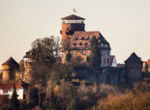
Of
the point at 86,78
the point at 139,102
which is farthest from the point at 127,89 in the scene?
the point at 139,102

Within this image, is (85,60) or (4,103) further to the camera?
(85,60)

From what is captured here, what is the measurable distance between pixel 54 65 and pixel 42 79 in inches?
91.2

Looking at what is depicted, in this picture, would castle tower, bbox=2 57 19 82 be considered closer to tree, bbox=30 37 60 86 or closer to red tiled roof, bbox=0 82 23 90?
red tiled roof, bbox=0 82 23 90

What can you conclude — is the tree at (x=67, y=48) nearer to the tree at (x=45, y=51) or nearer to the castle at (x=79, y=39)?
the castle at (x=79, y=39)

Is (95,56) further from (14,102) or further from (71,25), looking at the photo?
(14,102)

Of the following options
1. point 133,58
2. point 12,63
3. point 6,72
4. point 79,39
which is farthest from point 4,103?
point 133,58

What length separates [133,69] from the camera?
15488 centimetres

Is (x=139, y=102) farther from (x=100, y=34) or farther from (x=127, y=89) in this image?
(x=100, y=34)

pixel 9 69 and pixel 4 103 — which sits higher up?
pixel 9 69

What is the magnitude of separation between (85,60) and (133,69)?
21.6 ft

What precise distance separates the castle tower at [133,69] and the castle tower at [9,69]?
14.8 meters

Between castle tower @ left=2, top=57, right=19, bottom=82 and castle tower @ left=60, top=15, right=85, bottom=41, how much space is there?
8.09 meters

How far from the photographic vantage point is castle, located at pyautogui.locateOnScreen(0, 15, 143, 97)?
153 meters

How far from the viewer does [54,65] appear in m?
146
